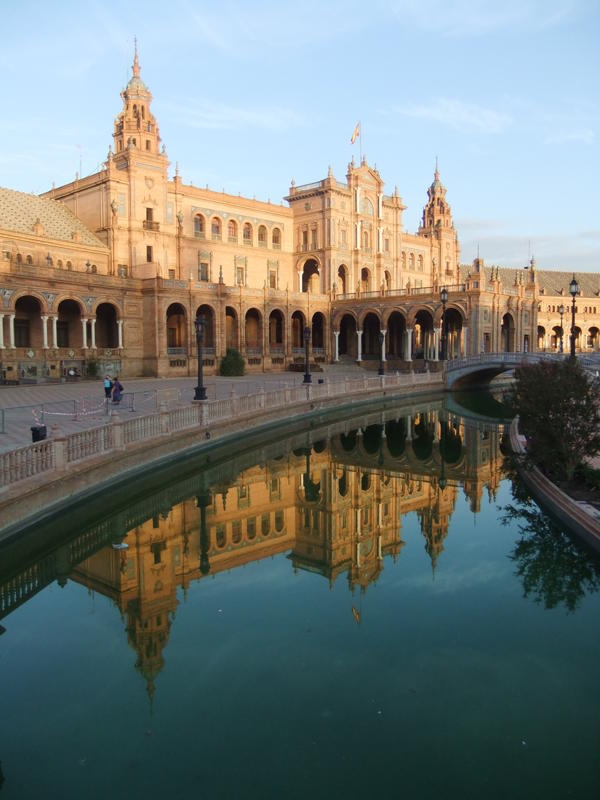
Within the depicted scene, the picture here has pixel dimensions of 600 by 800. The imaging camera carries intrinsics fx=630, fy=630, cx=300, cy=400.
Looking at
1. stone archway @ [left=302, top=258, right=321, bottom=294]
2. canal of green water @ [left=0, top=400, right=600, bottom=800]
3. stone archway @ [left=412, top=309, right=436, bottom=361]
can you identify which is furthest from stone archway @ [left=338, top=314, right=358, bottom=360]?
canal of green water @ [left=0, top=400, right=600, bottom=800]

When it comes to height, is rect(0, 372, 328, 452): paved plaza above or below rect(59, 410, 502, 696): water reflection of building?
above

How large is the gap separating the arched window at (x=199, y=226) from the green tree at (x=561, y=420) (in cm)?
4566

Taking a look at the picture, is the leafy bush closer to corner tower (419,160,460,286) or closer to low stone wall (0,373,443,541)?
low stone wall (0,373,443,541)

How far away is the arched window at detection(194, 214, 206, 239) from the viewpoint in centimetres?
5588

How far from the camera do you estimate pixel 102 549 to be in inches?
460

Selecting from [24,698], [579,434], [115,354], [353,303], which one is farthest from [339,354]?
[24,698]

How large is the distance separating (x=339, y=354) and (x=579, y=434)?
158ft

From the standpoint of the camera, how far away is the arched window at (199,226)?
183 ft

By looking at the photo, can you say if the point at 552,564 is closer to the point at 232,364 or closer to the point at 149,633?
the point at 149,633

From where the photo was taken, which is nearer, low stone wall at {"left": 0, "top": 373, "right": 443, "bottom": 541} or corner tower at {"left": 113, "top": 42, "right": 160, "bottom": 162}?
low stone wall at {"left": 0, "top": 373, "right": 443, "bottom": 541}

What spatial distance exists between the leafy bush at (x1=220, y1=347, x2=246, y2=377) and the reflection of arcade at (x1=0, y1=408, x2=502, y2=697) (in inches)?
982

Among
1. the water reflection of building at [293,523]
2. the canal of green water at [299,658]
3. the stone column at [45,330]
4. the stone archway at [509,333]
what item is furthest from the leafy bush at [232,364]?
the canal of green water at [299,658]

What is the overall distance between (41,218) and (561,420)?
143 feet

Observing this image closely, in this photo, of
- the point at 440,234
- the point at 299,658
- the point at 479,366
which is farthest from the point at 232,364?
the point at 440,234
